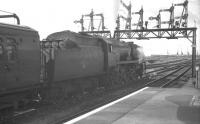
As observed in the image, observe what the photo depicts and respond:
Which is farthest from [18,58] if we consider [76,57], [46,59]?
[76,57]

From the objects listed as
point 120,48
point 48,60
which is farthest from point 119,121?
point 120,48

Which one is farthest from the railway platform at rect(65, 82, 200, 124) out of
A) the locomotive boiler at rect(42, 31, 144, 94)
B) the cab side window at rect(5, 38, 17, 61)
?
the cab side window at rect(5, 38, 17, 61)

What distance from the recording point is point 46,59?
440 inches

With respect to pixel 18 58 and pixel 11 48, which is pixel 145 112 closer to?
pixel 18 58

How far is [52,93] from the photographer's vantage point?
1183cm

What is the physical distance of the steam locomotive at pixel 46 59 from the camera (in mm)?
8656

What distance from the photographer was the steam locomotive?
8656mm

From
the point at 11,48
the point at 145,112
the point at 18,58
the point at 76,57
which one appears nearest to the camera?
the point at 11,48

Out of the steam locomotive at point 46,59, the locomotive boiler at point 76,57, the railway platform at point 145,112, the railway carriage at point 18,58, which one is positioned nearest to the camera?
the railway carriage at point 18,58

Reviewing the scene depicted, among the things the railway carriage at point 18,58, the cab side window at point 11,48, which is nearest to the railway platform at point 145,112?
the railway carriage at point 18,58

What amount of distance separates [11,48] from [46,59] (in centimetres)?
249

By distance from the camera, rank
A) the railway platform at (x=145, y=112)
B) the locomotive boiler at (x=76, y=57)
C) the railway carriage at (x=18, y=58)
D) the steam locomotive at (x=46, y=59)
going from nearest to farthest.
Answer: the railway carriage at (x=18, y=58) → the steam locomotive at (x=46, y=59) → the railway platform at (x=145, y=112) → the locomotive boiler at (x=76, y=57)

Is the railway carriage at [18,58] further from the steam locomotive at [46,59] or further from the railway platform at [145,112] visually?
the railway platform at [145,112]

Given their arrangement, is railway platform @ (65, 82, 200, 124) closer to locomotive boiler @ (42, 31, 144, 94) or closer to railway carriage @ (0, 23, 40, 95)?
railway carriage @ (0, 23, 40, 95)
